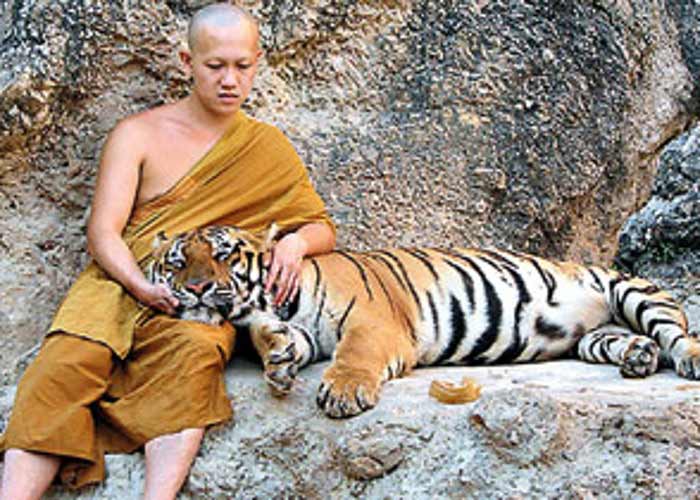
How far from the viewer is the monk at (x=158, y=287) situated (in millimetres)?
2971

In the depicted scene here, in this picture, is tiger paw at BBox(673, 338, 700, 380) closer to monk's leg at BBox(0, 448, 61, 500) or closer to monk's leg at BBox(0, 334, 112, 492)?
monk's leg at BBox(0, 334, 112, 492)

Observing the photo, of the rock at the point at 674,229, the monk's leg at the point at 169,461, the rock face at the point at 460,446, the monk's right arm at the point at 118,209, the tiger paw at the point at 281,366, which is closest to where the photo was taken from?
the rock face at the point at 460,446

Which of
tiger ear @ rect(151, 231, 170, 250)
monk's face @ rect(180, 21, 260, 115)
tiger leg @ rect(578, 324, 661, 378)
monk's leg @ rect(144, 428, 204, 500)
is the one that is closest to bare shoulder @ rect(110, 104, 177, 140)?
monk's face @ rect(180, 21, 260, 115)

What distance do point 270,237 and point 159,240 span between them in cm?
35

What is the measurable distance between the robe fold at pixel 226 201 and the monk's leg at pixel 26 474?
0.46 metres

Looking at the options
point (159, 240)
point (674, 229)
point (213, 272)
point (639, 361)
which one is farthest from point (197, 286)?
point (674, 229)

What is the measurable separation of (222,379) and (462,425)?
74cm

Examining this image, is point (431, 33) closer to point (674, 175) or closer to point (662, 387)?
point (674, 175)

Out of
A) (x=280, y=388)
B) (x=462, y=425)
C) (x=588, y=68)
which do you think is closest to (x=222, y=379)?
(x=280, y=388)

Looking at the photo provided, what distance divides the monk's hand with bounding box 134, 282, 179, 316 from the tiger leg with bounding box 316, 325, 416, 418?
0.50 m

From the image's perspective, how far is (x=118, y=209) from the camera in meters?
3.47

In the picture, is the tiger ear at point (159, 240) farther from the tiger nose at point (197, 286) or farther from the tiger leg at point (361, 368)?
the tiger leg at point (361, 368)

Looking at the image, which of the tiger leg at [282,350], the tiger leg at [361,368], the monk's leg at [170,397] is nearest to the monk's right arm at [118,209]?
the monk's leg at [170,397]

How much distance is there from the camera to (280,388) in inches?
119
